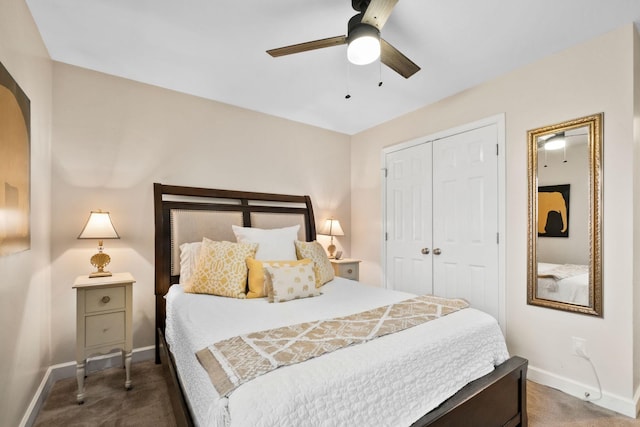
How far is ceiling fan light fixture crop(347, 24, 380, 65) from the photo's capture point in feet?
5.29

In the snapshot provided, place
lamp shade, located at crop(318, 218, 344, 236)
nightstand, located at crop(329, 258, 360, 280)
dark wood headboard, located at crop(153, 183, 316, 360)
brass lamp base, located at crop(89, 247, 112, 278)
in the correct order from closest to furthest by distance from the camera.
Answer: brass lamp base, located at crop(89, 247, 112, 278) < dark wood headboard, located at crop(153, 183, 316, 360) < nightstand, located at crop(329, 258, 360, 280) < lamp shade, located at crop(318, 218, 344, 236)

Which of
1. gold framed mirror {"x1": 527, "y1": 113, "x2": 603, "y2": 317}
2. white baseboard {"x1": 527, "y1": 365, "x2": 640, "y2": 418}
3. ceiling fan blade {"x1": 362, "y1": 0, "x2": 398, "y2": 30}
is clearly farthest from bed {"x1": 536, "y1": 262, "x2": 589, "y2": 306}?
ceiling fan blade {"x1": 362, "y1": 0, "x2": 398, "y2": 30}

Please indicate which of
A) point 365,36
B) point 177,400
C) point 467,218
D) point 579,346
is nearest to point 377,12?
point 365,36

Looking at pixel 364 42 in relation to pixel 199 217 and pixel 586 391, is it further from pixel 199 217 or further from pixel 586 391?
pixel 586 391

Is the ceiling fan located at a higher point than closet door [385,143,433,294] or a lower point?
higher

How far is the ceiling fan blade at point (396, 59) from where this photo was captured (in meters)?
1.80

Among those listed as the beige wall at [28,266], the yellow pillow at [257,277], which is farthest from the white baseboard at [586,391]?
the beige wall at [28,266]

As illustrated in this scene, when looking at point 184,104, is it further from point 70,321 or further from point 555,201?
point 555,201

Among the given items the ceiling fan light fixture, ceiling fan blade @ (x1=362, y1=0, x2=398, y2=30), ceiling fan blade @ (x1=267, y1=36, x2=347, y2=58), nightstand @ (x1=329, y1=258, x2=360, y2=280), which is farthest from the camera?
nightstand @ (x1=329, y1=258, x2=360, y2=280)

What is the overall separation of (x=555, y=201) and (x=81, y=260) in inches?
149

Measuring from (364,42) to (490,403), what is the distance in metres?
1.97

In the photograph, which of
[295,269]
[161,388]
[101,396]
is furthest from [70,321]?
[295,269]

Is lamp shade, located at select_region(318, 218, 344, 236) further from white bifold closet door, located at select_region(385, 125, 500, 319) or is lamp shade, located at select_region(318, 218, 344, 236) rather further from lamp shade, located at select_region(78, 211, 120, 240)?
lamp shade, located at select_region(78, 211, 120, 240)

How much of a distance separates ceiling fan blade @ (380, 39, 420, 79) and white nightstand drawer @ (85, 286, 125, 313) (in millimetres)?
2440
